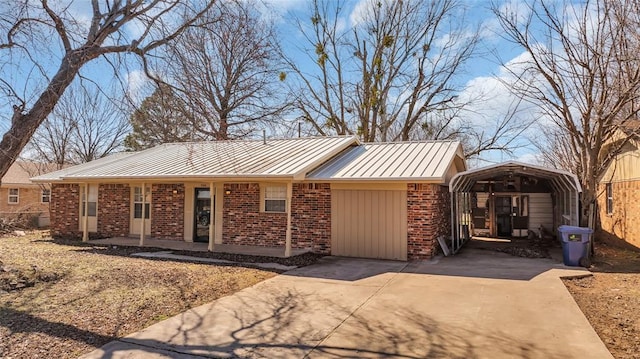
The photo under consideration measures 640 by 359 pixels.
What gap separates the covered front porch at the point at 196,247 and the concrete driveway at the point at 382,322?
9.39 ft

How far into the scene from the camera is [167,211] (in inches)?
563

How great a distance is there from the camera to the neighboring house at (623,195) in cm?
1291

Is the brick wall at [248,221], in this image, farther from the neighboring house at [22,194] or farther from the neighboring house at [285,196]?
the neighboring house at [22,194]

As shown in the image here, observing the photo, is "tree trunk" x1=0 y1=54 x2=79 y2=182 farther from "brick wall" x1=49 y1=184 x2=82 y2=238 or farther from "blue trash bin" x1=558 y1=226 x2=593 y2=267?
"blue trash bin" x1=558 y1=226 x2=593 y2=267

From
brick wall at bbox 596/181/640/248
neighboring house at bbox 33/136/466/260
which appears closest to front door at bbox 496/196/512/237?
neighboring house at bbox 33/136/466/260

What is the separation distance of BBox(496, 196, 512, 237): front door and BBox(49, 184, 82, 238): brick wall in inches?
656

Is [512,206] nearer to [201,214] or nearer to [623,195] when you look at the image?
[623,195]

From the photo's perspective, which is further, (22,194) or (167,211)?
(22,194)

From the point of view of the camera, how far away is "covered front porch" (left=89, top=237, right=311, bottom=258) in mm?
11508

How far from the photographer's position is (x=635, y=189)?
1299 cm

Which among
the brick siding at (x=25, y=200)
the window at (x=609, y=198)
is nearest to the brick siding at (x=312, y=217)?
the window at (x=609, y=198)

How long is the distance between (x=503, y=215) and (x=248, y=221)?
10921 millimetres

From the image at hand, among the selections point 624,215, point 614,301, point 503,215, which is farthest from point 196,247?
point 624,215

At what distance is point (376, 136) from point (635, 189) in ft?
45.8
